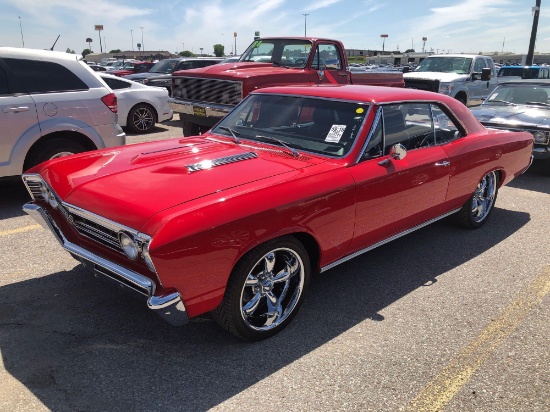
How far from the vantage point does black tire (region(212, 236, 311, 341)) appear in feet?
9.66

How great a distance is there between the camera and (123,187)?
3.03 metres

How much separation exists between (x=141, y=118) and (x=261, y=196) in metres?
8.77

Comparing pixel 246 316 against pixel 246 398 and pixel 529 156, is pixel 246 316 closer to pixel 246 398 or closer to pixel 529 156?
pixel 246 398

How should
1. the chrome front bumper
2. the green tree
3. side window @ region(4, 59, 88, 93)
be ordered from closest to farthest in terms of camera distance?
the chrome front bumper < side window @ region(4, 59, 88, 93) < the green tree

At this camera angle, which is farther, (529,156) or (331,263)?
(529,156)

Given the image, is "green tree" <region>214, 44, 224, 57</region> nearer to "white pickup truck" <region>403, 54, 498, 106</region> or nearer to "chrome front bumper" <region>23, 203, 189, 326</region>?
"white pickup truck" <region>403, 54, 498, 106</region>

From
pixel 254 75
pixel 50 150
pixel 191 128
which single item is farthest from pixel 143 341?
pixel 191 128

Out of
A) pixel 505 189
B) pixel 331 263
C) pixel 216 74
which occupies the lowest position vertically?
pixel 505 189

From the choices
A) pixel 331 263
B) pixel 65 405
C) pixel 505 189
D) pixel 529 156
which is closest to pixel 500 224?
pixel 529 156

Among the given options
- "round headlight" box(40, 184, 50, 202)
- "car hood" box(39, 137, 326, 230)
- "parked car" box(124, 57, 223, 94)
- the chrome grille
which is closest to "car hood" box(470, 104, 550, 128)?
the chrome grille

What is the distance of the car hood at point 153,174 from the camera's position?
2.84 meters

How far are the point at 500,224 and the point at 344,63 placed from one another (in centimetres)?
515

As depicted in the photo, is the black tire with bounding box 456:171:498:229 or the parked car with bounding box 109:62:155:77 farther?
the parked car with bounding box 109:62:155:77

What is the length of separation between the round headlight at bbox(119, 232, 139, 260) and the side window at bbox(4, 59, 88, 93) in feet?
12.3
